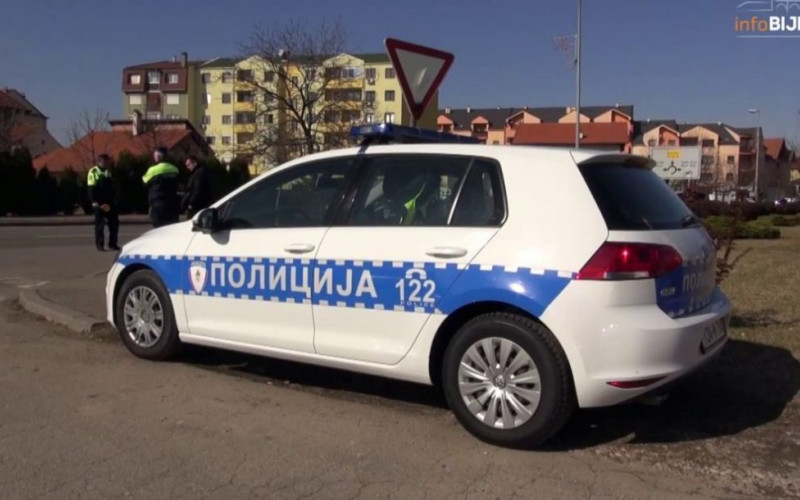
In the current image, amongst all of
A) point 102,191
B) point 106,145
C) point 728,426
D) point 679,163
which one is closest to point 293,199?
point 728,426

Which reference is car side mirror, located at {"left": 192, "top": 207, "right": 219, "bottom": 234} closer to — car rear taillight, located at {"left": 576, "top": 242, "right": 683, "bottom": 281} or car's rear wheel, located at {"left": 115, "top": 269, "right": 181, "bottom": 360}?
car's rear wheel, located at {"left": 115, "top": 269, "right": 181, "bottom": 360}

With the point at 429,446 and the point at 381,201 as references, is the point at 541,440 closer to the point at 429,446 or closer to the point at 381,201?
the point at 429,446

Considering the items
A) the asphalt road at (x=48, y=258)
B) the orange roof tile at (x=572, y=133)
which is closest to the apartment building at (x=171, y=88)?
the orange roof tile at (x=572, y=133)

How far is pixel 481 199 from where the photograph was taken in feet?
15.8

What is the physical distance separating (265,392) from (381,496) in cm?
196

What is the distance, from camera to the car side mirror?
5.90 metres

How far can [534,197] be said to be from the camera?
4629 mm

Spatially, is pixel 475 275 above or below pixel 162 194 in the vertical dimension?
below

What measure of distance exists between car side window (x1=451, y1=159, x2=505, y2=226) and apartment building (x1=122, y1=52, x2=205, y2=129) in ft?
324

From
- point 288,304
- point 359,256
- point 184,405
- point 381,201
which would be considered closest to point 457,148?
point 381,201

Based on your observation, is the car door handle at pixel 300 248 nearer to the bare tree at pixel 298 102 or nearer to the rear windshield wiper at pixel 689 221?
the rear windshield wiper at pixel 689 221

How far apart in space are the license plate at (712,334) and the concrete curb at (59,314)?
5.30 meters

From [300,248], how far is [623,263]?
2136 mm

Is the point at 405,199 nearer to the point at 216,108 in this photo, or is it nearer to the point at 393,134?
the point at 393,134
